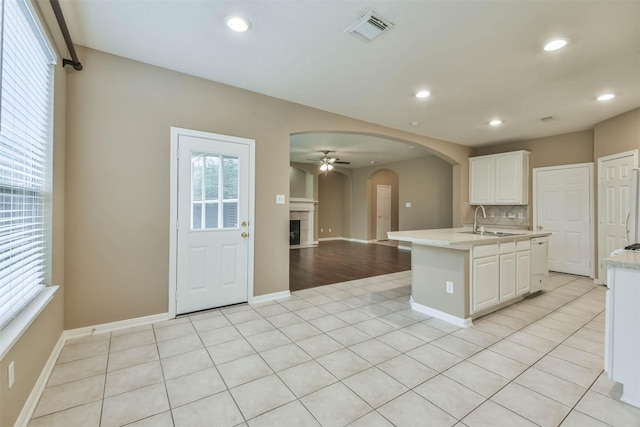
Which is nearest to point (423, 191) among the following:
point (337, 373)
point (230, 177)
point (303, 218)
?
point (303, 218)

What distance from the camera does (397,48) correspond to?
2.49m

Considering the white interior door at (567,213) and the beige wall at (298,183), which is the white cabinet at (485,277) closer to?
the white interior door at (567,213)

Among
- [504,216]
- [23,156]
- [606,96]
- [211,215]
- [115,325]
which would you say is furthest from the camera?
[504,216]

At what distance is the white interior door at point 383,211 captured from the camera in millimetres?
→ 10250

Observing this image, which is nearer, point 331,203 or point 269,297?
point 269,297

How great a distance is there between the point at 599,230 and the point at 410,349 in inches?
171

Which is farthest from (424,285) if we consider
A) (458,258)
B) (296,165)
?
(296,165)

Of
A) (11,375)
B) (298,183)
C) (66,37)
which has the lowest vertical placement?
(11,375)

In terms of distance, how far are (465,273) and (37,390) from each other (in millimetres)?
3447

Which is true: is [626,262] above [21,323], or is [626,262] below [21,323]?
above

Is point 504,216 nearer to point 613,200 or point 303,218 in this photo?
point 613,200

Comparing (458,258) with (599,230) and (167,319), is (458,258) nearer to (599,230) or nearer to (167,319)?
(167,319)

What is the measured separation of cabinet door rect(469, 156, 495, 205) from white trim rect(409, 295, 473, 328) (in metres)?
3.66

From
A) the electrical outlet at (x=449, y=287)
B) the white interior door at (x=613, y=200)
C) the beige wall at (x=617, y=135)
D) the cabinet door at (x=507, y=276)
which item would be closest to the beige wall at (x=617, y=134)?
the beige wall at (x=617, y=135)
